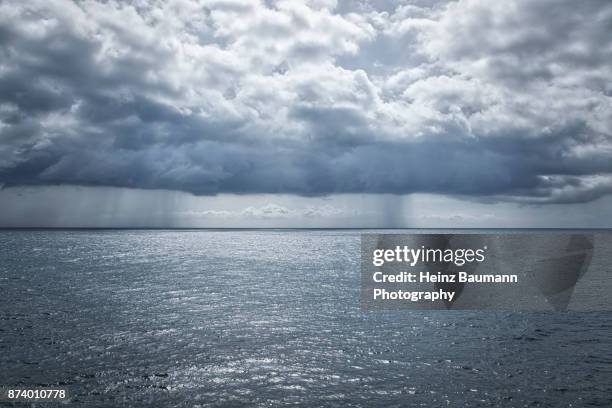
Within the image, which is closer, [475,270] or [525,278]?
[525,278]

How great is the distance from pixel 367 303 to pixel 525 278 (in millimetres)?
45896

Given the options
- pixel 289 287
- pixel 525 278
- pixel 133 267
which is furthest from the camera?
pixel 133 267

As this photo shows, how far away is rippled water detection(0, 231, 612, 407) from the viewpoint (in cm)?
2289

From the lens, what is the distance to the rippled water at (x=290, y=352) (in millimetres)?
22891

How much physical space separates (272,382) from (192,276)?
57.0 m

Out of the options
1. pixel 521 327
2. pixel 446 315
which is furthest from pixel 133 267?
pixel 521 327

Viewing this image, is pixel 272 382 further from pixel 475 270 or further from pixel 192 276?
pixel 475 270

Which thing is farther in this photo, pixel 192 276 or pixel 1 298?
pixel 192 276

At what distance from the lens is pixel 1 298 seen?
167ft

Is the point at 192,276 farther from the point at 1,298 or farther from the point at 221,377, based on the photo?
the point at 221,377

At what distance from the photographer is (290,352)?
99.4 feet

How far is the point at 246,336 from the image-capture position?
34.7 m


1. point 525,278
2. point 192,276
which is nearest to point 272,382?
point 192,276

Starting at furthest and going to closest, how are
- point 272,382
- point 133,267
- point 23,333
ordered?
point 133,267
point 23,333
point 272,382
